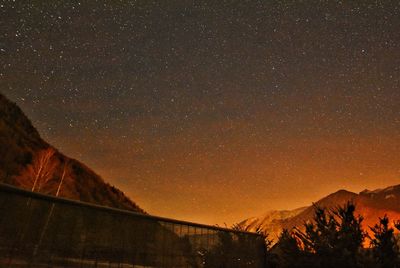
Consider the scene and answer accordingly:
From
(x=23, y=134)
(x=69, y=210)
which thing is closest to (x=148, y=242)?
(x=69, y=210)

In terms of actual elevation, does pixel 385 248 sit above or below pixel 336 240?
below

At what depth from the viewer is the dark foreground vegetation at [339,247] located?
1048 centimetres

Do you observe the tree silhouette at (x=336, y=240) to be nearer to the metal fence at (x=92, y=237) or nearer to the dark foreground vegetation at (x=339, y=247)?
the dark foreground vegetation at (x=339, y=247)

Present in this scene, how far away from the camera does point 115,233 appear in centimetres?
601

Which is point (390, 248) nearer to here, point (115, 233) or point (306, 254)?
point (306, 254)

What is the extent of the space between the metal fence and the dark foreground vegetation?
351 cm

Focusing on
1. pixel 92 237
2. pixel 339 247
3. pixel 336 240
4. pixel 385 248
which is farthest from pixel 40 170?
pixel 92 237

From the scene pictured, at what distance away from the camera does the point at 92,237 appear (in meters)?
5.56

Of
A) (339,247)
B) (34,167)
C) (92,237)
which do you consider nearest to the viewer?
(92,237)

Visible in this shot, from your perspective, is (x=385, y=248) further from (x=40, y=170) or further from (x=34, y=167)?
(x=34, y=167)

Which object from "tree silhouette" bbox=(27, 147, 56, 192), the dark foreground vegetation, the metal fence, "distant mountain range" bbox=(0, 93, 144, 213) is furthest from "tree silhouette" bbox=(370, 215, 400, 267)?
"tree silhouette" bbox=(27, 147, 56, 192)

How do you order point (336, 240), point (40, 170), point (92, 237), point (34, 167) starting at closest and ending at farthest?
point (92, 237), point (336, 240), point (40, 170), point (34, 167)

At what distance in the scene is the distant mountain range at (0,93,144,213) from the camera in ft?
120

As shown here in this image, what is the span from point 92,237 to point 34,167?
3647 cm
